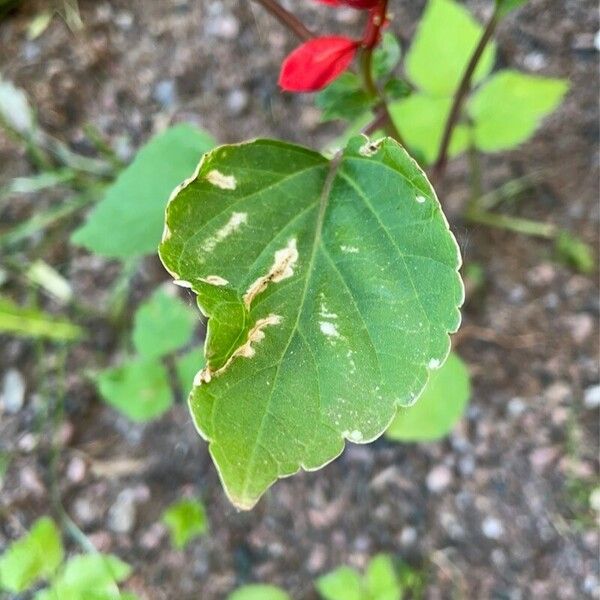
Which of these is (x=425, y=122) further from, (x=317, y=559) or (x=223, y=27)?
(x=317, y=559)

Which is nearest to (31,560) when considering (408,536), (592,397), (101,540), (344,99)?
(101,540)

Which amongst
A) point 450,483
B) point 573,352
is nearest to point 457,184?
point 573,352

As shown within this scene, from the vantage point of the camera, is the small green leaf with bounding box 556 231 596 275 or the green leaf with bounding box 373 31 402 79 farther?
the small green leaf with bounding box 556 231 596 275

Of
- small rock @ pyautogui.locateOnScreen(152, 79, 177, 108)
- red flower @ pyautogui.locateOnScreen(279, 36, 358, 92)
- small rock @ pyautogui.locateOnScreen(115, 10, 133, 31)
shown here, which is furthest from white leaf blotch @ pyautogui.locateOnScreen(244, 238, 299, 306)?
small rock @ pyautogui.locateOnScreen(115, 10, 133, 31)

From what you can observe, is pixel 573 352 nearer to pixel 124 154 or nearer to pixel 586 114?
pixel 586 114

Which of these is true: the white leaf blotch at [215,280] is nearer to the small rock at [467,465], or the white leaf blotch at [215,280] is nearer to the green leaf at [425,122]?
the green leaf at [425,122]

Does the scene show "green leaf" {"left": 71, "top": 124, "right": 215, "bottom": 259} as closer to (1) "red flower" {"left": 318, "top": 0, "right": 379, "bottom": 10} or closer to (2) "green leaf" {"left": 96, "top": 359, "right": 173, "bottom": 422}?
(2) "green leaf" {"left": 96, "top": 359, "right": 173, "bottom": 422}

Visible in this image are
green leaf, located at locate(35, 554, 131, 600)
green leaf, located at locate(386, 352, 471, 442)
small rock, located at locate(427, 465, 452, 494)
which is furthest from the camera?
small rock, located at locate(427, 465, 452, 494)
